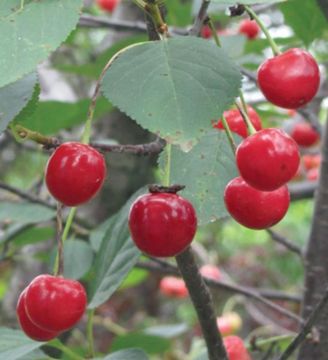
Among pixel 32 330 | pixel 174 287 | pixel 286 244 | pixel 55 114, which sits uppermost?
pixel 32 330

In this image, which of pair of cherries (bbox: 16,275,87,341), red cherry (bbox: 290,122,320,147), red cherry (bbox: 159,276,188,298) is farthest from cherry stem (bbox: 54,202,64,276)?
red cherry (bbox: 159,276,188,298)

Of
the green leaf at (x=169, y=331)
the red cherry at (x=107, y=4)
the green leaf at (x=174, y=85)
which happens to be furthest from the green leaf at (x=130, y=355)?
the red cherry at (x=107, y=4)

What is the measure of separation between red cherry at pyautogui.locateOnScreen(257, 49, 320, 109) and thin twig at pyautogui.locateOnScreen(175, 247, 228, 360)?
0.24 m

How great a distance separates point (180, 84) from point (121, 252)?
498mm

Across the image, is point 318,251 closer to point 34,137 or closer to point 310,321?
point 310,321

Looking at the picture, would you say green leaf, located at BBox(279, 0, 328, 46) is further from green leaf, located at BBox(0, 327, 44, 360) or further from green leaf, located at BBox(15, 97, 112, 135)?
green leaf, located at BBox(0, 327, 44, 360)

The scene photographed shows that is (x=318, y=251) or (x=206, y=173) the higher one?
(x=206, y=173)

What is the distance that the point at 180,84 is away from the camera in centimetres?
89

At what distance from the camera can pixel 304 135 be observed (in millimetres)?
2732

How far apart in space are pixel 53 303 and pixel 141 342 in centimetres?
97

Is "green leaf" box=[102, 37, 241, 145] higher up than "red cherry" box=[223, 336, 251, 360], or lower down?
higher up

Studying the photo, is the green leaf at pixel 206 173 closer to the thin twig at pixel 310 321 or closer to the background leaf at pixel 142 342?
the thin twig at pixel 310 321

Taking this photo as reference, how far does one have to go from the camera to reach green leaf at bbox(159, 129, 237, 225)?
1042 millimetres

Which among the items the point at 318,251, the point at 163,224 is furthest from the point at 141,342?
the point at 163,224
